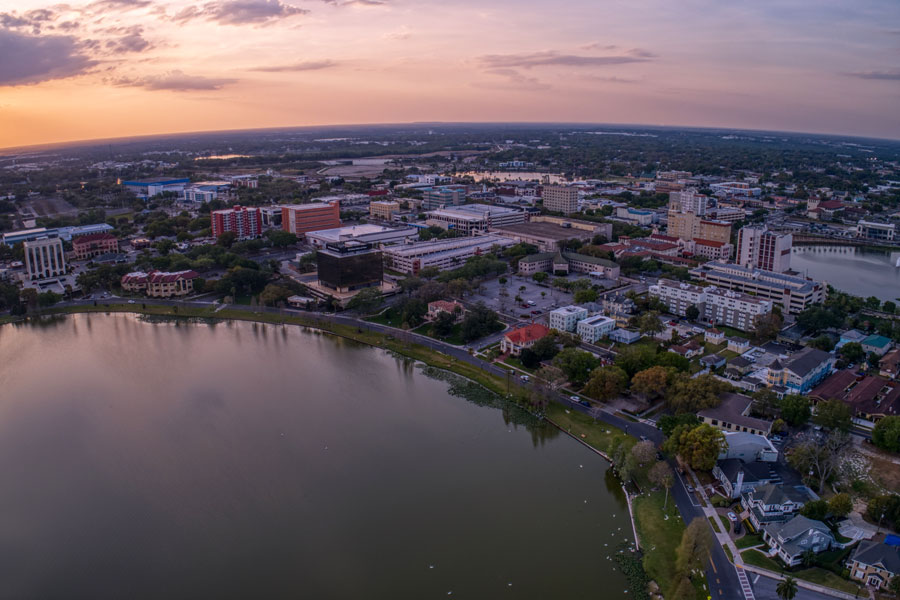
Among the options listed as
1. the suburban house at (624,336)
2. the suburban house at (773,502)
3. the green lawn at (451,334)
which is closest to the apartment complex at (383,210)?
the green lawn at (451,334)

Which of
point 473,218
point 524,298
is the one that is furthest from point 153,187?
point 524,298

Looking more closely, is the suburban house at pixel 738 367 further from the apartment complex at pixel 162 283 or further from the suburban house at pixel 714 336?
the apartment complex at pixel 162 283

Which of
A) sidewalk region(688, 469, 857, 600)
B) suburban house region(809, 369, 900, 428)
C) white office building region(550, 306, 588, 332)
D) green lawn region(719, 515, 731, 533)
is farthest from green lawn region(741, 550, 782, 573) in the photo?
white office building region(550, 306, 588, 332)

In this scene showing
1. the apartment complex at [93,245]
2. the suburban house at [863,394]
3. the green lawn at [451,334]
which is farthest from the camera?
the apartment complex at [93,245]

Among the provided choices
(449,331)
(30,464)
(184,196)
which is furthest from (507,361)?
(184,196)

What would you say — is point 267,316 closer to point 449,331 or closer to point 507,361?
A: point 449,331

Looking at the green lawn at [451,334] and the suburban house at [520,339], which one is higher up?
the suburban house at [520,339]
